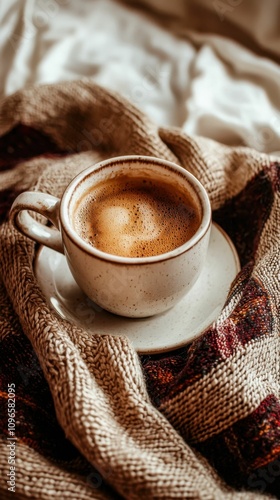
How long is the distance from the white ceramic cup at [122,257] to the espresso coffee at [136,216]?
0.01 meters

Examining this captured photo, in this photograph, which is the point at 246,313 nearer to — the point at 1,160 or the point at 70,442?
the point at 70,442

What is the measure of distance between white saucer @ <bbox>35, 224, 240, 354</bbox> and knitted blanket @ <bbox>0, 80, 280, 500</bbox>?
0.7 inches

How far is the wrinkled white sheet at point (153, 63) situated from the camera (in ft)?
3.67

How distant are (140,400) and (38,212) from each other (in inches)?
9.9

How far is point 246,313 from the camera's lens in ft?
2.27

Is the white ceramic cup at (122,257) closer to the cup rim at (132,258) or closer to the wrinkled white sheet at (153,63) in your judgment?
the cup rim at (132,258)

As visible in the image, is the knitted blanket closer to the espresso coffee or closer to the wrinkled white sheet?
the espresso coffee

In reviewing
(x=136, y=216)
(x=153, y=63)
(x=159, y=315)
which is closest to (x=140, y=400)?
(x=159, y=315)

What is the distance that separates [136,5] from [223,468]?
3.39ft

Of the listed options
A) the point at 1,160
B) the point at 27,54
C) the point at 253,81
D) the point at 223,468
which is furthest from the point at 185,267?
the point at 27,54

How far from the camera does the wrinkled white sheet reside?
1117 millimetres

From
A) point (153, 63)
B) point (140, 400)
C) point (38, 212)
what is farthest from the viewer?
A: point (153, 63)

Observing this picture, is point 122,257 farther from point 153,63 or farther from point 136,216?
point 153,63

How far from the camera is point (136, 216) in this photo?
2.52ft
